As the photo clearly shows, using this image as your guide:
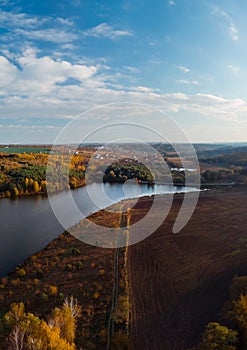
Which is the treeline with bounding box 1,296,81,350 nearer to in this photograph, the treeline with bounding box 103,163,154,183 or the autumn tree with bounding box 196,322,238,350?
the autumn tree with bounding box 196,322,238,350

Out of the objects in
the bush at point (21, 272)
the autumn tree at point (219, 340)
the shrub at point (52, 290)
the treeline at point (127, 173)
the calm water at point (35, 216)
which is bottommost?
the shrub at point (52, 290)

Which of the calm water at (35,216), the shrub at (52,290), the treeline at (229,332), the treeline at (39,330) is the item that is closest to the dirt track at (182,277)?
the treeline at (229,332)

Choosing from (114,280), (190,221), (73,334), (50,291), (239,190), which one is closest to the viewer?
(73,334)

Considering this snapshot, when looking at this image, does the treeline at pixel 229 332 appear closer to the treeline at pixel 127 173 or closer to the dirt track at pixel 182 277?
the dirt track at pixel 182 277

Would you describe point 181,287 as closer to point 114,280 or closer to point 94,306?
point 114,280

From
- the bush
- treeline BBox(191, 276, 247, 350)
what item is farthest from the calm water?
treeline BBox(191, 276, 247, 350)

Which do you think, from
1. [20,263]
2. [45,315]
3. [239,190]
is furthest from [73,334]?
[239,190]
